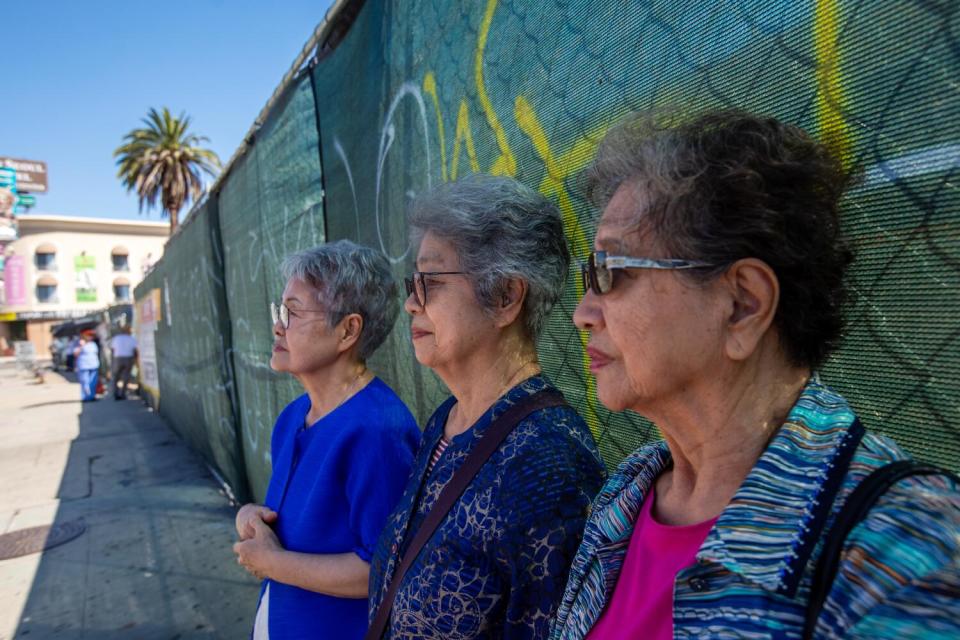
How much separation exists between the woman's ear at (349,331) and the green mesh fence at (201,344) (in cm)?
366

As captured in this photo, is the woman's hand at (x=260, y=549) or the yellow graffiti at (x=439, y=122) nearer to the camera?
the woman's hand at (x=260, y=549)

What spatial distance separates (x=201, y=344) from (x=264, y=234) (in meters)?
3.20

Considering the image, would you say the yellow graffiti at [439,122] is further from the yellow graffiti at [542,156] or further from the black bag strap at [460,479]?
the black bag strap at [460,479]

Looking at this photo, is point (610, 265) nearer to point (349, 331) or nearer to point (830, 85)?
point (830, 85)

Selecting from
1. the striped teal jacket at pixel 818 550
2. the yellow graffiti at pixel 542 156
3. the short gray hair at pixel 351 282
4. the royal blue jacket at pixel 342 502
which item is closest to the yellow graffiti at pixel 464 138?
the yellow graffiti at pixel 542 156

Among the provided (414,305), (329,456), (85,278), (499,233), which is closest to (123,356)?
(329,456)

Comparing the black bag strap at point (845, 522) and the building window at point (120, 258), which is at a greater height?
the building window at point (120, 258)

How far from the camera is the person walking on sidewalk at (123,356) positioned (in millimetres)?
14461

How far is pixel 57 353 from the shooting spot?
3350 centimetres

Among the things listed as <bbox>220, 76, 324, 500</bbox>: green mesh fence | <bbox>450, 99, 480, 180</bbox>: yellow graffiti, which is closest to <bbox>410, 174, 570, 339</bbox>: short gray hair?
<bbox>450, 99, 480, 180</bbox>: yellow graffiti

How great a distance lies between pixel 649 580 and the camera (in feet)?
2.97

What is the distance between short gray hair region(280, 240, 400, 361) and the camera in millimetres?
2016

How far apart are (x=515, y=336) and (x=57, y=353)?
3961 centimetres

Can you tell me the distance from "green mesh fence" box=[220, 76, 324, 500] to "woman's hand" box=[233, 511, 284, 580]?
1.68 meters
